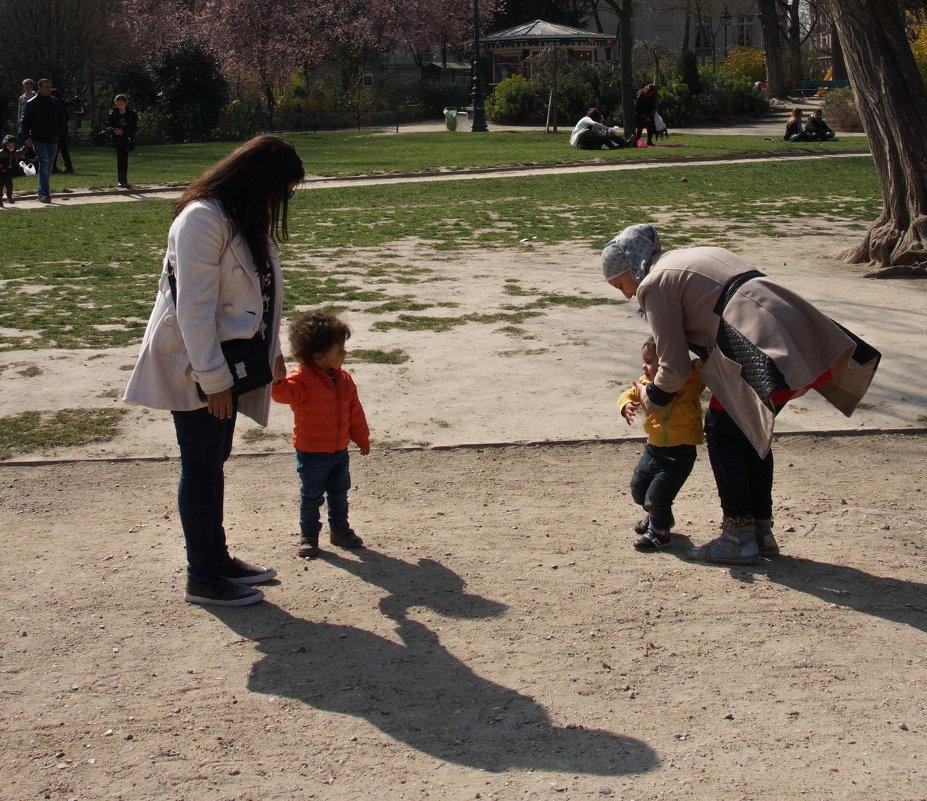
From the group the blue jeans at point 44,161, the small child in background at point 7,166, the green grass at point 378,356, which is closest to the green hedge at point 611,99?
the blue jeans at point 44,161

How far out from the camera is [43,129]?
17.7m

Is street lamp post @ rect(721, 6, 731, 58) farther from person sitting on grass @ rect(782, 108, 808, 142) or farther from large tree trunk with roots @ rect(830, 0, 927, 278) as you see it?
large tree trunk with roots @ rect(830, 0, 927, 278)

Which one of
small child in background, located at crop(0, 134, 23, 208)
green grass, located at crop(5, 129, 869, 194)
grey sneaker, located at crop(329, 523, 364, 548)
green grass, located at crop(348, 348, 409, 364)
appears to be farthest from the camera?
green grass, located at crop(5, 129, 869, 194)

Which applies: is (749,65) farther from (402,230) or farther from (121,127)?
(402,230)

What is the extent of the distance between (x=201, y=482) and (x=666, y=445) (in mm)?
1821

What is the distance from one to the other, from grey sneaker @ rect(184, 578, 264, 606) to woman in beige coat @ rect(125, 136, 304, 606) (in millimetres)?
196

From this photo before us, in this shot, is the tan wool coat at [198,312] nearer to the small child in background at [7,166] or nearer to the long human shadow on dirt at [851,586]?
the long human shadow on dirt at [851,586]

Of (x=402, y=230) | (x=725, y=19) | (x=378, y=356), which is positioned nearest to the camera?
(x=378, y=356)

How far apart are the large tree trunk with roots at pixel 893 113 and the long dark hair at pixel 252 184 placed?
8167 millimetres

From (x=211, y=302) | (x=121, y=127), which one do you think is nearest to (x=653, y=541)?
(x=211, y=302)

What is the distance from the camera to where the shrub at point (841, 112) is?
3212 cm

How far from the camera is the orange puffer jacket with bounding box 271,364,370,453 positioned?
14.6 feet

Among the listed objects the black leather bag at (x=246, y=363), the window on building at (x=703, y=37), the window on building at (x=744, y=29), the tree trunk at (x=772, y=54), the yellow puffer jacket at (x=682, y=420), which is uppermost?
the window on building at (x=744, y=29)

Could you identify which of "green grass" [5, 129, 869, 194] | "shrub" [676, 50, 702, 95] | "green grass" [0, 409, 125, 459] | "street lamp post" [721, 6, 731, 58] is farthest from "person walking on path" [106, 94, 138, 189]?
"street lamp post" [721, 6, 731, 58]
